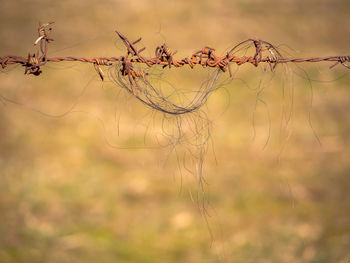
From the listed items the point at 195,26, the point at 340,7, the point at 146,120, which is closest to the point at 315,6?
the point at 340,7

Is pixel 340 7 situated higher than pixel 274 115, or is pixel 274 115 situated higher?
pixel 340 7

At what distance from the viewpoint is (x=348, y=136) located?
6426 millimetres

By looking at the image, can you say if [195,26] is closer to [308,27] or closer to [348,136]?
[308,27]

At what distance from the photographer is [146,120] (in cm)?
698

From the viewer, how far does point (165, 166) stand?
19.2ft

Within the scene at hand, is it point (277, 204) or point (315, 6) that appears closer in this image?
point (277, 204)

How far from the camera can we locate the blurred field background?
446 centimetres

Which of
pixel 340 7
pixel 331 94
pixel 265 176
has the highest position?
pixel 340 7

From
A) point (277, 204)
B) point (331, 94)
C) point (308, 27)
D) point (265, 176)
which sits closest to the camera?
point (277, 204)

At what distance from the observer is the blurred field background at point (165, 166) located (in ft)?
14.6

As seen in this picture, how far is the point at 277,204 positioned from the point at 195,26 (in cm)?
524

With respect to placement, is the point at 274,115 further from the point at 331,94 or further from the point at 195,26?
the point at 195,26

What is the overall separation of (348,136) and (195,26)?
4.27 metres

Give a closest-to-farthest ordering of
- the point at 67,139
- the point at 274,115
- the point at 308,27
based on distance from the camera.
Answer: the point at 67,139 → the point at 274,115 → the point at 308,27
